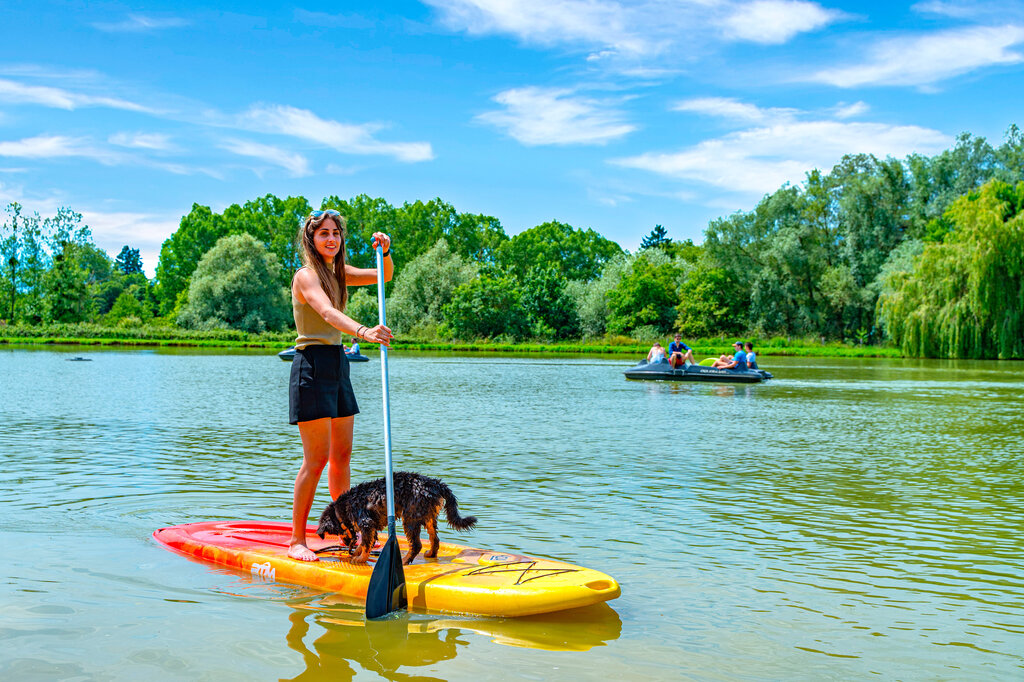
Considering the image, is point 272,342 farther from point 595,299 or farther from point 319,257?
point 319,257

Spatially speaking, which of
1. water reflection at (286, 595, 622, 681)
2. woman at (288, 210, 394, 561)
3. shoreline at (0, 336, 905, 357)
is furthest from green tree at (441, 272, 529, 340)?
water reflection at (286, 595, 622, 681)

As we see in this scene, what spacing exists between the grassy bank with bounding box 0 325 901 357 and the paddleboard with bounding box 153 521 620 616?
45.3 metres

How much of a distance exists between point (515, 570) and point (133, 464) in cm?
624

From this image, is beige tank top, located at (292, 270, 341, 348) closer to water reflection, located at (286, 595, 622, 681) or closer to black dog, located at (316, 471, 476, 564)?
black dog, located at (316, 471, 476, 564)

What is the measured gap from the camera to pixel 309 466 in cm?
527

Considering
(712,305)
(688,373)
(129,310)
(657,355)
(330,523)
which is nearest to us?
(330,523)

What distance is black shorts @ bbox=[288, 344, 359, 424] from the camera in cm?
511

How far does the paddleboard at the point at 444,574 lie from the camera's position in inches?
181

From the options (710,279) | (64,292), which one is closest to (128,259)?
(64,292)

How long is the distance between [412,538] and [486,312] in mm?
56979

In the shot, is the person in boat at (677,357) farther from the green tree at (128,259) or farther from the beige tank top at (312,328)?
the green tree at (128,259)

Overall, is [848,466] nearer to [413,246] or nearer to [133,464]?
[133,464]

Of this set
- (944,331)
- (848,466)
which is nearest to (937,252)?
(944,331)

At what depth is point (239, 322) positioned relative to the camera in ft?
206
